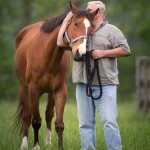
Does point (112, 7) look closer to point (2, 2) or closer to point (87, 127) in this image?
point (2, 2)

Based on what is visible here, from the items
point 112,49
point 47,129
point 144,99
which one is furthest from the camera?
point 144,99

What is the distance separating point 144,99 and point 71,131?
8521mm

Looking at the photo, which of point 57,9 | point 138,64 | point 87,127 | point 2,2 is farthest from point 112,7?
point 87,127

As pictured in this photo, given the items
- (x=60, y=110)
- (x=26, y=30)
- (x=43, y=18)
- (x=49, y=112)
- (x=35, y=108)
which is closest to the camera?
(x=60, y=110)

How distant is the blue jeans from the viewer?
304 inches

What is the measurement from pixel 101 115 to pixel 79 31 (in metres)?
1.10

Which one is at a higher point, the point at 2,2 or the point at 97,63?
the point at 2,2

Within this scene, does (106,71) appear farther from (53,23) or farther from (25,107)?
(25,107)

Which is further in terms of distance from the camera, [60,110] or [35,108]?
[35,108]

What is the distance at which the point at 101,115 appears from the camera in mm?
7793

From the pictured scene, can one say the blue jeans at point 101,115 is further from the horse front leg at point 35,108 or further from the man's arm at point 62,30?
the horse front leg at point 35,108

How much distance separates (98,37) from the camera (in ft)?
25.5

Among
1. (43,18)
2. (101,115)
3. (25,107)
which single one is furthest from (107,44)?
(43,18)

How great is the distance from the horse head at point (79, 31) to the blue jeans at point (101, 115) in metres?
0.53
